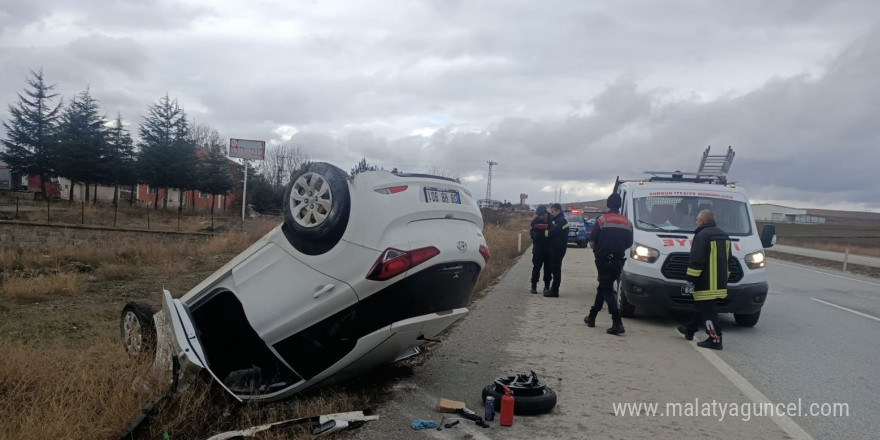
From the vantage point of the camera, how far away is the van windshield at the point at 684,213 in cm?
927

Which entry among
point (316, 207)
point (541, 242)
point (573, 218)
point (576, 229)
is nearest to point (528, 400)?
point (316, 207)

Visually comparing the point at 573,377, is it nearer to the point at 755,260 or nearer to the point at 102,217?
the point at 755,260

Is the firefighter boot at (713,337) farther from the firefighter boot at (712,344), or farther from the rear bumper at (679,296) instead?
the rear bumper at (679,296)

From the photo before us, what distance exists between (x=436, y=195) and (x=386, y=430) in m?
1.76

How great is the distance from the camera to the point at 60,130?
46875mm

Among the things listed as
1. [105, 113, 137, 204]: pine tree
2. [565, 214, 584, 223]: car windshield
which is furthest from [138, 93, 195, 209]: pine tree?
[565, 214, 584, 223]: car windshield

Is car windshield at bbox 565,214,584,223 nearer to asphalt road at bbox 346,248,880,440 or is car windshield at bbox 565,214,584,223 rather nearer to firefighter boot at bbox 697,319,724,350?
asphalt road at bbox 346,248,880,440

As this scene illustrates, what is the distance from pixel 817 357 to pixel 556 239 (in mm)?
5333

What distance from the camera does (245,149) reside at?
1715 inches

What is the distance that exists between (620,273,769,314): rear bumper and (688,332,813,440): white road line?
83 cm

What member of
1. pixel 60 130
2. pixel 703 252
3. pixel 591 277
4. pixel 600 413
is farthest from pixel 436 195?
pixel 60 130

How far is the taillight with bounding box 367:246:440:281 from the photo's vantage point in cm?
412

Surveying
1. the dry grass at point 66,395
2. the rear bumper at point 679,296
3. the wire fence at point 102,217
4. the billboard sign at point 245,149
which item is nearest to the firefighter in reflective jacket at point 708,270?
the rear bumper at point 679,296

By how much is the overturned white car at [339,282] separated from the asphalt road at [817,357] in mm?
3079
